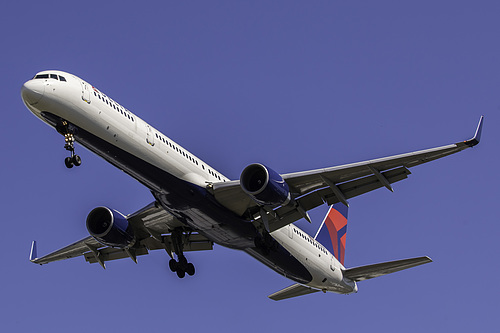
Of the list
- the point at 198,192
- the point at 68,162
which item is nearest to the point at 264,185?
the point at 198,192

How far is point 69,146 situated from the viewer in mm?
27859

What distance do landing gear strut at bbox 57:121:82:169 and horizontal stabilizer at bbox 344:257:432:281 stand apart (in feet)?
50.7

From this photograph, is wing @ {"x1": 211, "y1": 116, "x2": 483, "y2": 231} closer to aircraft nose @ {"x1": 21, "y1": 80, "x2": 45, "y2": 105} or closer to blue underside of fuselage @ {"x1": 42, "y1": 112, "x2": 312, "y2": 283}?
blue underside of fuselage @ {"x1": 42, "y1": 112, "x2": 312, "y2": 283}

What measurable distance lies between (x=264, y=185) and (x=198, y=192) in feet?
9.35

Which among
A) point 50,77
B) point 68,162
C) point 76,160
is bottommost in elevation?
point 68,162

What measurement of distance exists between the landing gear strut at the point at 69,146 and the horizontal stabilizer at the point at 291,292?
14.8m

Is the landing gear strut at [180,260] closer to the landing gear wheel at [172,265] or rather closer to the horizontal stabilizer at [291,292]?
the landing gear wheel at [172,265]

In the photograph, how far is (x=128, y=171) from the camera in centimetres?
2970

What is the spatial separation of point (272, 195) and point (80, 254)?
561 inches

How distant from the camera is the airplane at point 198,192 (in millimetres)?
28047

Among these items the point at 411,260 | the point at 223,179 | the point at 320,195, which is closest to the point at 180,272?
the point at 223,179

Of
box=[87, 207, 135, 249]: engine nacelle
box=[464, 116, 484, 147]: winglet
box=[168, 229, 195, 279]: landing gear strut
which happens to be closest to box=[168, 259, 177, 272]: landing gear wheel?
box=[168, 229, 195, 279]: landing gear strut

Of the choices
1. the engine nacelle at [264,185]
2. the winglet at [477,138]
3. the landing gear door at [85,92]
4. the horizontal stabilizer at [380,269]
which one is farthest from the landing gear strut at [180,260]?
the winglet at [477,138]

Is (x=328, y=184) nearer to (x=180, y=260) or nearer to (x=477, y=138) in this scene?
(x=477, y=138)
